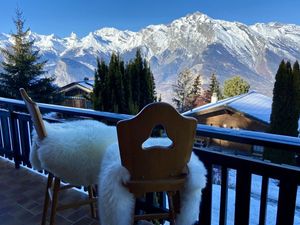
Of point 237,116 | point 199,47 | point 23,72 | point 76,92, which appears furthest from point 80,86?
point 199,47

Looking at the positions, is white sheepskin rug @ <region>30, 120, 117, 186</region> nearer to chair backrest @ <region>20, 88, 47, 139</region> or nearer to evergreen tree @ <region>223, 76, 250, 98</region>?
chair backrest @ <region>20, 88, 47, 139</region>

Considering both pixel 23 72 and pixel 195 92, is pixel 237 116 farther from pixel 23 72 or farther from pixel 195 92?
pixel 23 72

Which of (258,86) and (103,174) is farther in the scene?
(258,86)

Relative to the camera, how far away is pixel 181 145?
1050 millimetres

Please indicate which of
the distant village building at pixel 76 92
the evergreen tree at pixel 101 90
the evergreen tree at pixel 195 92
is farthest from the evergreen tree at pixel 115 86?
the evergreen tree at pixel 195 92

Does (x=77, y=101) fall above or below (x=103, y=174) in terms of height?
below

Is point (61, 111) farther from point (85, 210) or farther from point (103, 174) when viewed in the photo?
point (103, 174)

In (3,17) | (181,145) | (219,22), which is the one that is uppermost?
(219,22)

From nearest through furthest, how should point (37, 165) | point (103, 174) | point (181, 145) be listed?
point (181, 145)
point (103, 174)
point (37, 165)

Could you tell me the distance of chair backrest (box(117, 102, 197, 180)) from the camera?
968mm

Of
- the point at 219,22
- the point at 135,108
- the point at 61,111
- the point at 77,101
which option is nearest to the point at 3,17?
the point at 77,101

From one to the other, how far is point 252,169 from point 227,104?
9092 millimetres

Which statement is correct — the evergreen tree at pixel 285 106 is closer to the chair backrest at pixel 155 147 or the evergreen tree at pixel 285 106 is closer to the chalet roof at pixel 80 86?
the chair backrest at pixel 155 147

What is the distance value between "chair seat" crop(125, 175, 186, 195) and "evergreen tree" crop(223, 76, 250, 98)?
17.7m
